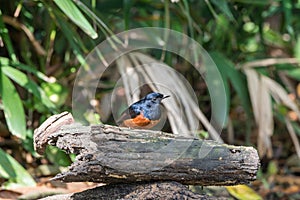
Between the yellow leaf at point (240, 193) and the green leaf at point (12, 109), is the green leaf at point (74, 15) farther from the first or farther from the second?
the yellow leaf at point (240, 193)

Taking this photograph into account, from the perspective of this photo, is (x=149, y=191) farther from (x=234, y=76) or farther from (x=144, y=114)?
(x=234, y=76)

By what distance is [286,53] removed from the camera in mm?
4367

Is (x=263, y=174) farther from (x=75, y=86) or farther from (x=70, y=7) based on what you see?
(x=70, y=7)

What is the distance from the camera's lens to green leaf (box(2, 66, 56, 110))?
2.77 m

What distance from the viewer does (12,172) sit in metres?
2.64

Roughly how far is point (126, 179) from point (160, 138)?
154 millimetres

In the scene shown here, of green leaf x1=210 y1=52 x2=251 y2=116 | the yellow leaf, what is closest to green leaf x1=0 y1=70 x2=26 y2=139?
the yellow leaf

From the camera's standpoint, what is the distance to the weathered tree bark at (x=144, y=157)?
1.65m

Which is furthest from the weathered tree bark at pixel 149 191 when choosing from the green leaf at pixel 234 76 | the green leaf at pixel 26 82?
the green leaf at pixel 234 76

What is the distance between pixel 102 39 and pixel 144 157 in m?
1.59

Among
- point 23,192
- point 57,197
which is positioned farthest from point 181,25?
point 57,197

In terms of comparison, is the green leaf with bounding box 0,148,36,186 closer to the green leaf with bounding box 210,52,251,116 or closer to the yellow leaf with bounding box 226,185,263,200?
the yellow leaf with bounding box 226,185,263,200

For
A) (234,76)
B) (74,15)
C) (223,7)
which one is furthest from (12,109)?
(234,76)

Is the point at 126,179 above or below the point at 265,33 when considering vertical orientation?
below
